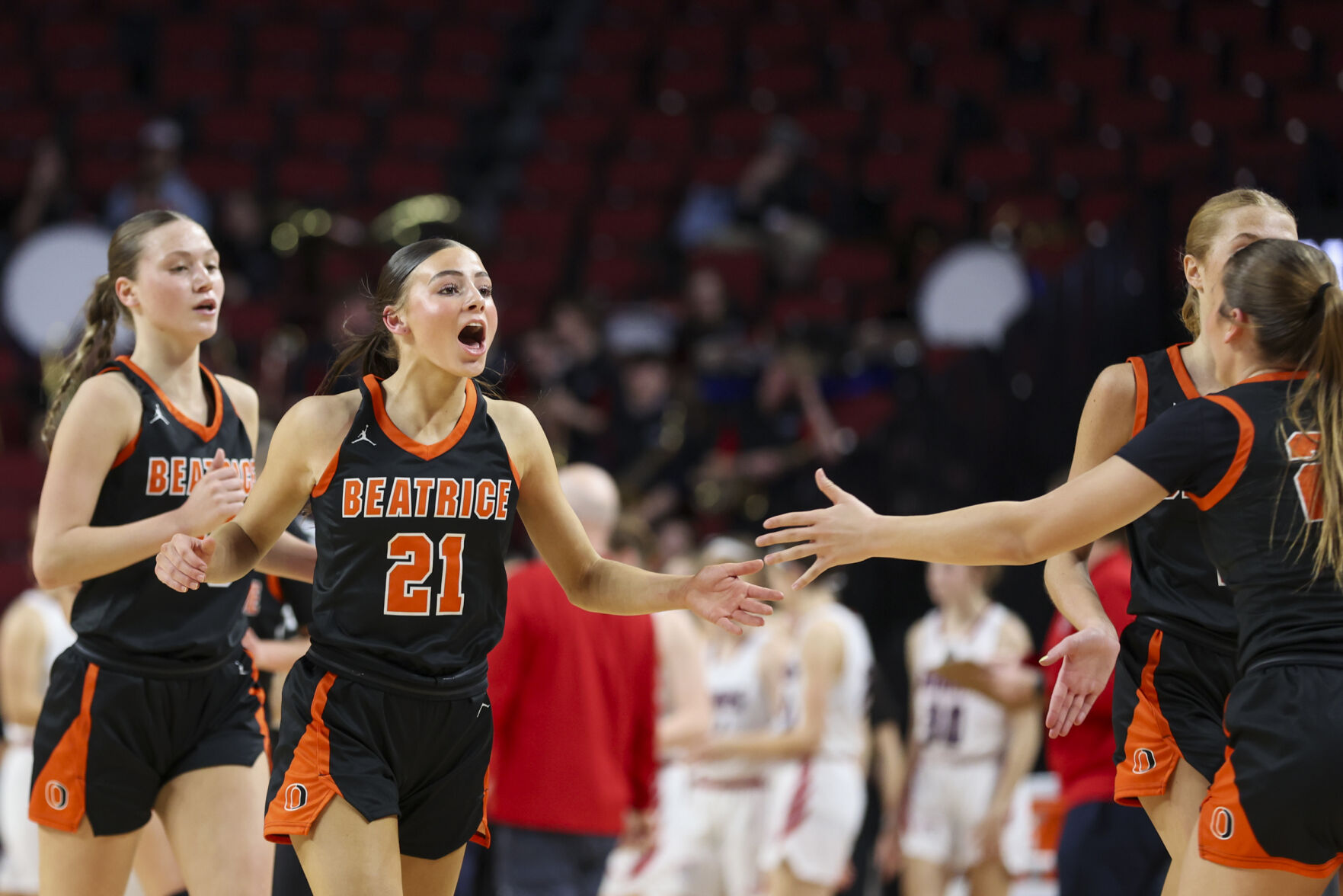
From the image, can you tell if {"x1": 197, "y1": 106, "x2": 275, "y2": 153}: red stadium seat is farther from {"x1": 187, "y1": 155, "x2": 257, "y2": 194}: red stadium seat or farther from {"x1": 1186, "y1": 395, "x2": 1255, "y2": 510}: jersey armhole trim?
{"x1": 1186, "y1": 395, "x2": 1255, "y2": 510}: jersey armhole trim

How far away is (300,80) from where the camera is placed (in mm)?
14289

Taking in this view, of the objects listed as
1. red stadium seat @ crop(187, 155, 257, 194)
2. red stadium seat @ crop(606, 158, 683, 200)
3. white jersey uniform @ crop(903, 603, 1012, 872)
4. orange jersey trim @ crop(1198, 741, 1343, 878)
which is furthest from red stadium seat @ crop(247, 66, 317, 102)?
orange jersey trim @ crop(1198, 741, 1343, 878)

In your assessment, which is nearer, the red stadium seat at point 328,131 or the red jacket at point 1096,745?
the red jacket at point 1096,745

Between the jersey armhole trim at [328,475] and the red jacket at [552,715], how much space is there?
2.10 m

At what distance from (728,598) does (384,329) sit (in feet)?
3.66

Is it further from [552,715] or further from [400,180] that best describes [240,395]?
[400,180]

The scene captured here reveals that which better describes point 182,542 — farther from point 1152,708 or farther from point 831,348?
point 831,348

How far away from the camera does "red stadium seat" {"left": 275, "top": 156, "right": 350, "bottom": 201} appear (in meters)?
13.5

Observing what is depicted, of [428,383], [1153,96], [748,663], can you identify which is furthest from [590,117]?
[428,383]

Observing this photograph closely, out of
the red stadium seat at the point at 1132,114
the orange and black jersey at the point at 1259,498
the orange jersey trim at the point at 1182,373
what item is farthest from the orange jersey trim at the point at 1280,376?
the red stadium seat at the point at 1132,114

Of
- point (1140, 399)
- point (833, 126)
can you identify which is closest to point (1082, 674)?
point (1140, 399)

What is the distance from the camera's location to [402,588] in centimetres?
335

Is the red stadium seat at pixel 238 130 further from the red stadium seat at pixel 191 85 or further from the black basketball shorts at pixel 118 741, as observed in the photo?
the black basketball shorts at pixel 118 741

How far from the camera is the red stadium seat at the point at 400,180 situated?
535 inches
